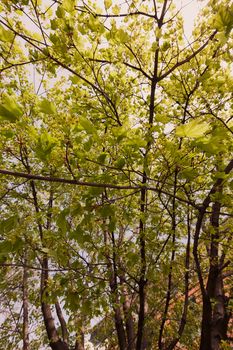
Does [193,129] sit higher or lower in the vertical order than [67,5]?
lower

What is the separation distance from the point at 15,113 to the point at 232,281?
7337mm

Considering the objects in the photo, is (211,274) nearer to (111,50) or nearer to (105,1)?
(111,50)

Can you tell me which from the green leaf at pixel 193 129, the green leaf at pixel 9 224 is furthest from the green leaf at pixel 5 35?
the green leaf at pixel 193 129

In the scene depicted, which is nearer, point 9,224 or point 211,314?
point 9,224

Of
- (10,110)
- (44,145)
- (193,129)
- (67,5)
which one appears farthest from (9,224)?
(67,5)

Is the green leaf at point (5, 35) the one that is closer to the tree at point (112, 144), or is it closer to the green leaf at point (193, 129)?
the tree at point (112, 144)

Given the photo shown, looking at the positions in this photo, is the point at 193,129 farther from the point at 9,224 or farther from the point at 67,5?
the point at 67,5

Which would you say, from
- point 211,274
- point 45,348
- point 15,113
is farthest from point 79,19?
point 45,348

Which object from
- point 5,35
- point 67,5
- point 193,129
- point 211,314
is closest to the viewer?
point 193,129

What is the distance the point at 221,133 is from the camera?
1627 mm

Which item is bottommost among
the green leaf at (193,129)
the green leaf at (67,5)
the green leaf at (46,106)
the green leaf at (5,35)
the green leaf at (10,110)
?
the green leaf at (193,129)

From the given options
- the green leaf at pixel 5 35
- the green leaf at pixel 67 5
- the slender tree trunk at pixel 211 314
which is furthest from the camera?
the slender tree trunk at pixel 211 314

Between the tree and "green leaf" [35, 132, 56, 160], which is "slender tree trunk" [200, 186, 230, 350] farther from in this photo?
"green leaf" [35, 132, 56, 160]

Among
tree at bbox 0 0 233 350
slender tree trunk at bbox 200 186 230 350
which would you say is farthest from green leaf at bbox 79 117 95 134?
slender tree trunk at bbox 200 186 230 350
